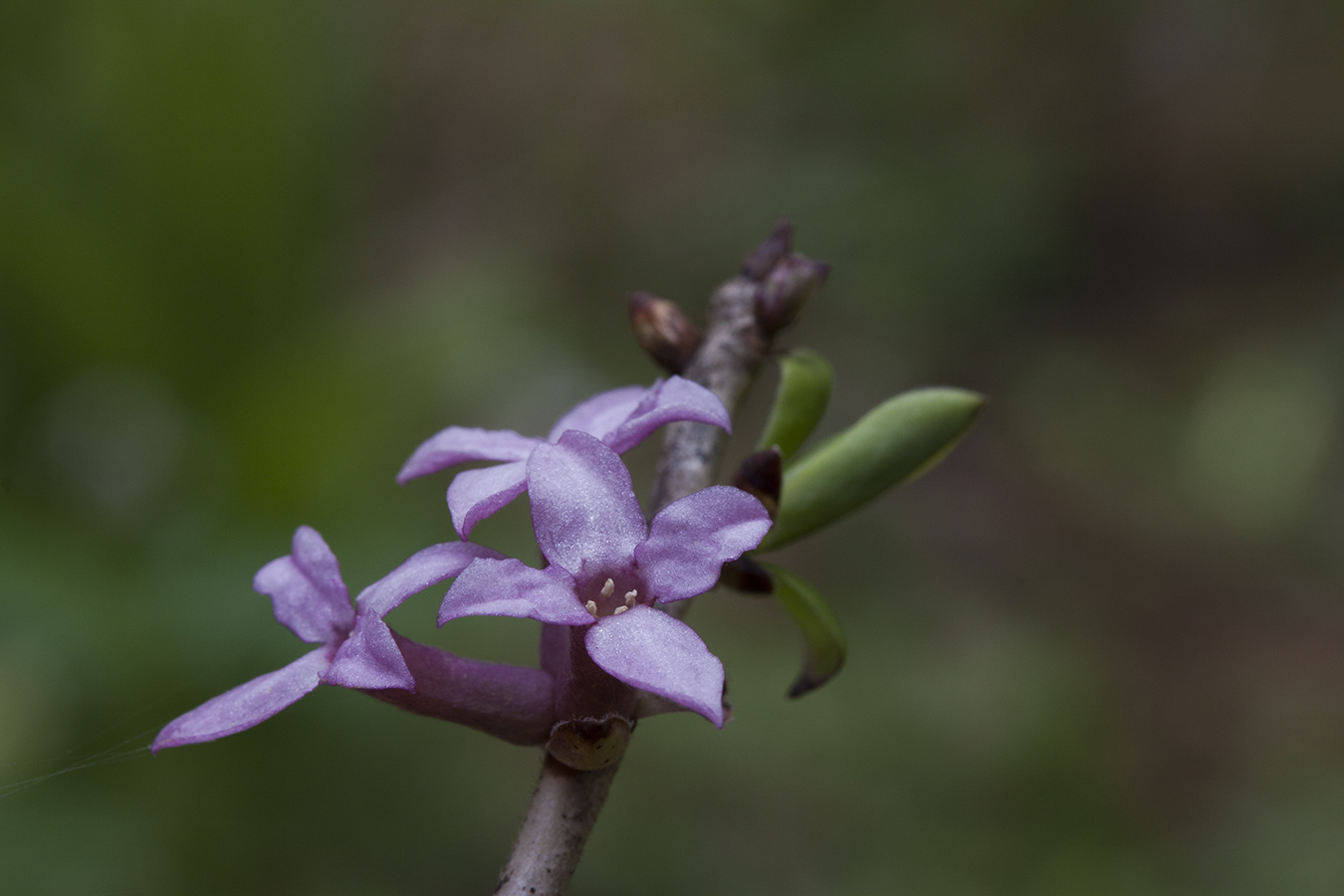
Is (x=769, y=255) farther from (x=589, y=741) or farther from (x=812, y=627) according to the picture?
(x=589, y=741)

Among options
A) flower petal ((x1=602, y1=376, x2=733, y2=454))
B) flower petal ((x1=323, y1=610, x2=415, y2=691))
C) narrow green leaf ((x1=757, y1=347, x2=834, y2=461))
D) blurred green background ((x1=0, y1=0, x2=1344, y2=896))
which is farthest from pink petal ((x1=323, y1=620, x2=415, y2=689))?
blurred green background ((x1=0, y1=0, x2=1344, y2=896))

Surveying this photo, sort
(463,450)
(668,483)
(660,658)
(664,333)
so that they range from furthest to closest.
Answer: (664,333) < (668,483) < (463,450) < (660,658)

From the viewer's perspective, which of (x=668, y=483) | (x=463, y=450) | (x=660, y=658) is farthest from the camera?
(x=668, y=483)

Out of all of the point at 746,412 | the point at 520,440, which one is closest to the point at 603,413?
the point at 520,440

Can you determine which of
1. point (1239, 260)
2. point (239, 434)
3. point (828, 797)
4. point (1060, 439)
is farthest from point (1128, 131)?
point (239, 434)

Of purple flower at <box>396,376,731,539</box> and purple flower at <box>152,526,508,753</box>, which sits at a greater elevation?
purple flower at <box>396,376,731,539</box>

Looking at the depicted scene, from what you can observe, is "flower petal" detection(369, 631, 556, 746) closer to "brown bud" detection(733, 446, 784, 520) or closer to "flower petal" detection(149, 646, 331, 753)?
"flower petal" detection(149, 646, 331, 753)

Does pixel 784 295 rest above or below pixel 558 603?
above
